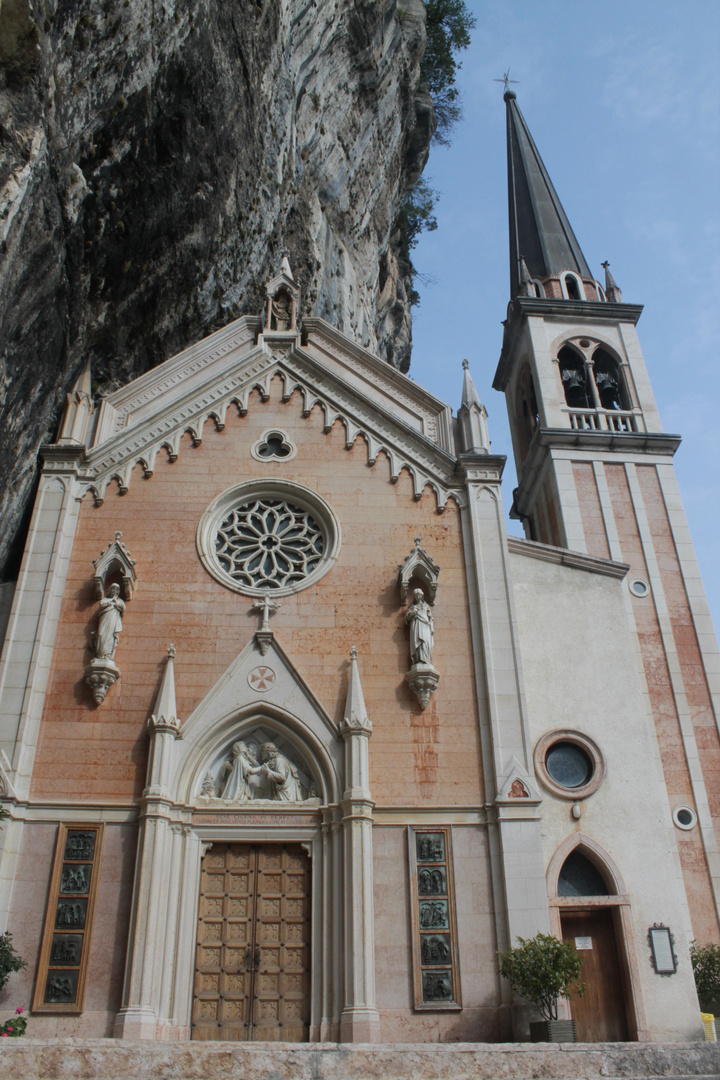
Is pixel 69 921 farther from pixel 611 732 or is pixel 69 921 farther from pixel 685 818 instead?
pixel 685 818

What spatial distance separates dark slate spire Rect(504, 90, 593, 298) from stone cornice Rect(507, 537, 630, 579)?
1303 cm

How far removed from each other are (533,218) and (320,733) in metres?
22.3

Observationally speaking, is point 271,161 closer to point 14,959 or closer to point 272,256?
point 272,256

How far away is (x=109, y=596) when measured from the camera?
1477 centimetres

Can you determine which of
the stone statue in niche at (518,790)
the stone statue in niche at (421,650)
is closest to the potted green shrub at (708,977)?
the stone statue in niche at (518,790)

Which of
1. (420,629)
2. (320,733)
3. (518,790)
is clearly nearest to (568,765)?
(518,790)

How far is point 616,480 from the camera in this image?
22.1m

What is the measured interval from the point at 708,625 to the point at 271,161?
14.5 metres

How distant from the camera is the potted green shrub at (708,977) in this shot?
14.5 metres

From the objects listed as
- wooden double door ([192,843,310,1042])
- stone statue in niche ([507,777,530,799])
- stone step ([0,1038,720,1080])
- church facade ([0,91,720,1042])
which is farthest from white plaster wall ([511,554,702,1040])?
stone step ([0,1038,720,1080])

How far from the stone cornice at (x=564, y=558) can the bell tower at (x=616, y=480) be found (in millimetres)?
1621

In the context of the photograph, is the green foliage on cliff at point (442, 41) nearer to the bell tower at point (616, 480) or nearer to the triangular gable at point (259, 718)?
the bell tower at point (616, 480)

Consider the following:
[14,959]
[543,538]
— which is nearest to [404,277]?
[543,538]

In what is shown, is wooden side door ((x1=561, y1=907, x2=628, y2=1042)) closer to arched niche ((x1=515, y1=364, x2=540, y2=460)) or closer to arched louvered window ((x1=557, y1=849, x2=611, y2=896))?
arched louvered window ((x1=557, y1=849, x2=611, y2=896))
